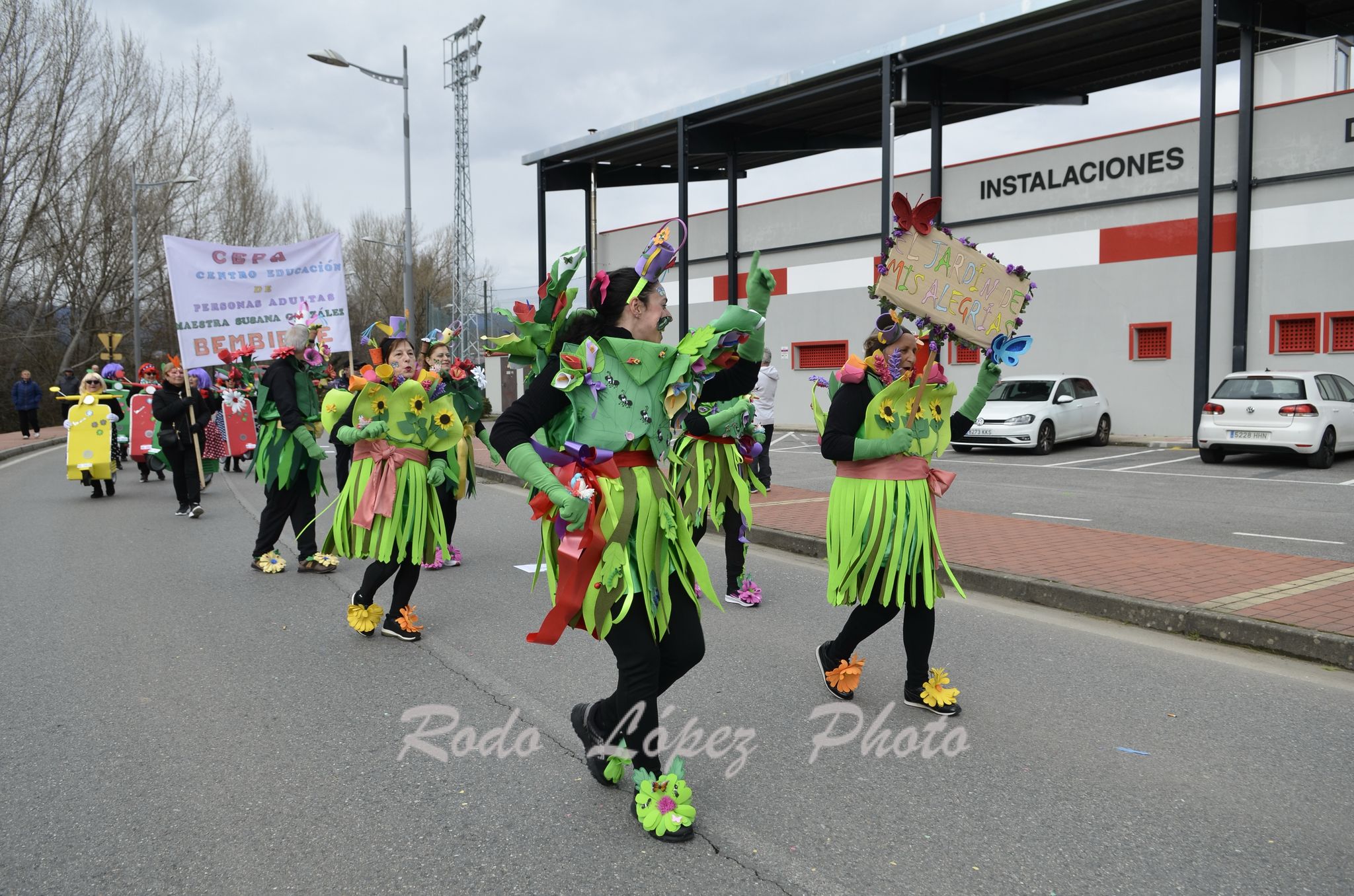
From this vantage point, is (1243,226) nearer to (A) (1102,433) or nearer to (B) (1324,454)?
(A) (1102,433)

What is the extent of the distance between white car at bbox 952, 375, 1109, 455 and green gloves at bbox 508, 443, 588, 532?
49.9ft

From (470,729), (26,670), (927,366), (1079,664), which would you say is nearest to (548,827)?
(470,729)

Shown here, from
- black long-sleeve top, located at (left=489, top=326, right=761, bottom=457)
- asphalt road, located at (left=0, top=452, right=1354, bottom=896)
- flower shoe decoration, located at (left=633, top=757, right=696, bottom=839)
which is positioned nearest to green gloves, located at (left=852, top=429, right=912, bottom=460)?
asphalt road, located at (left=0, top=452, right=1354, bottom=896)

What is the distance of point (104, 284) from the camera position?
35.2m

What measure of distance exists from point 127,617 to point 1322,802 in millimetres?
6442

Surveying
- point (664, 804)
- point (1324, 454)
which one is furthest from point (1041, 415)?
point (664, 804)

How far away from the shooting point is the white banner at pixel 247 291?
13.3m

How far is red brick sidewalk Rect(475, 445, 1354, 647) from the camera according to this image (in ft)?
19.4

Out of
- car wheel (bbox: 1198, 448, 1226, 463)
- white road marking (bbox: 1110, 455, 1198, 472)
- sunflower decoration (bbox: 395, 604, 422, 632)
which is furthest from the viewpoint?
car wheel (bbox: 1198, 448, 1226, 463)

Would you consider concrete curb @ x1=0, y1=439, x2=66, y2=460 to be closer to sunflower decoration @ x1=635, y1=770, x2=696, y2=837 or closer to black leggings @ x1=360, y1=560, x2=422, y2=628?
black leggings @ x1=360, y1=560, x2=422, y2=628

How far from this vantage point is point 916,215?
4387 mm

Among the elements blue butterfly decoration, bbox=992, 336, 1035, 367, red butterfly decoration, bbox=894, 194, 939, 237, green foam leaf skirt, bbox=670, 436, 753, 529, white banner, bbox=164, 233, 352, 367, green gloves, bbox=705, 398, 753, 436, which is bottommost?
green foam leaf skirt, bbox=670, 436, 753, 529

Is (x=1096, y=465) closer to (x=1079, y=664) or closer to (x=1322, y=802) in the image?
(x=1079, y=664)

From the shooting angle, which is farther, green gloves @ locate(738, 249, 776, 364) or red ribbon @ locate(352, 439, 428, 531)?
red ribbon @ locate(352, 439, 428, 531)
